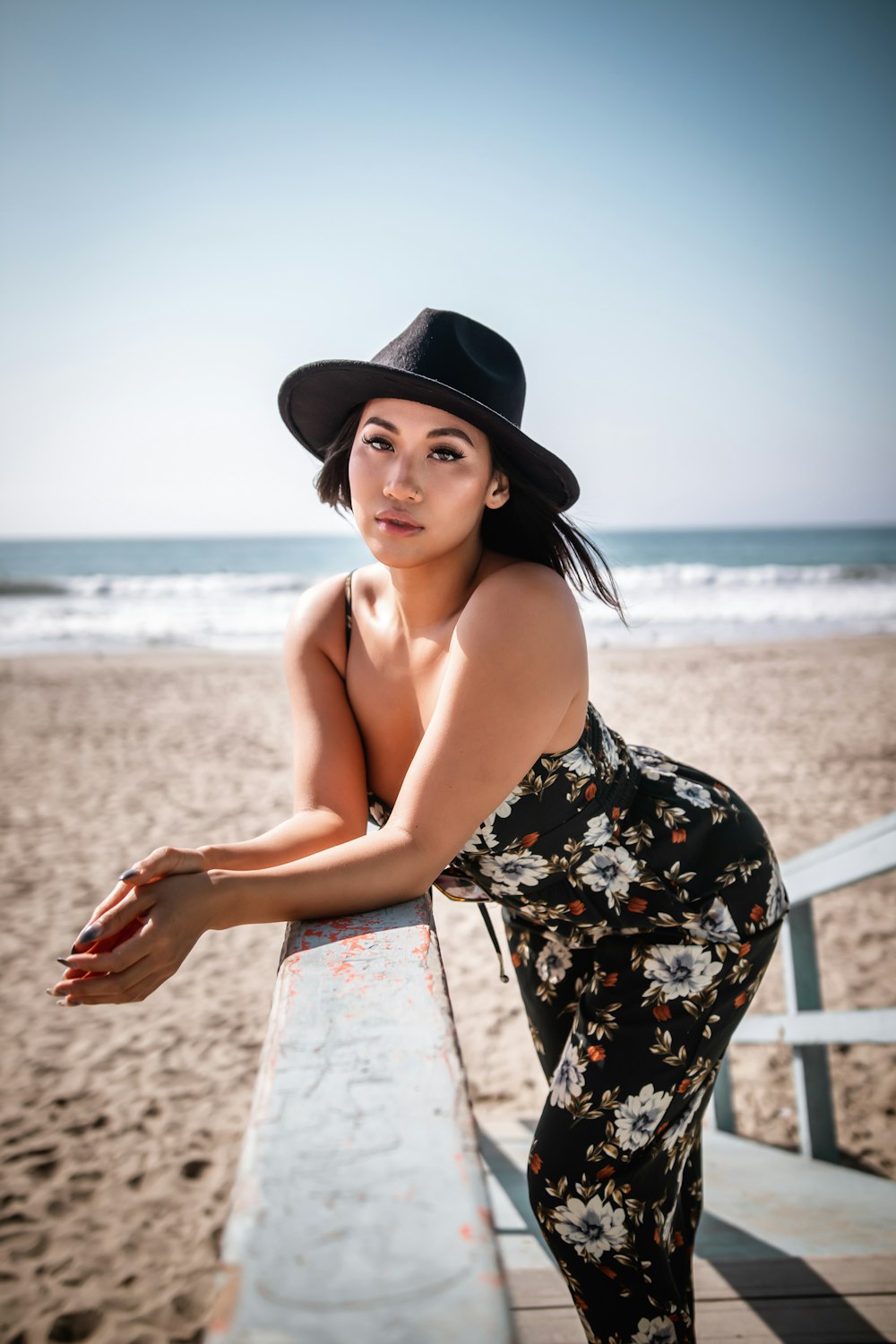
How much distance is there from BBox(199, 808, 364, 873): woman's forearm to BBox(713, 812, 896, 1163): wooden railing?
137 centimetres

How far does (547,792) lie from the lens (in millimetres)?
1609

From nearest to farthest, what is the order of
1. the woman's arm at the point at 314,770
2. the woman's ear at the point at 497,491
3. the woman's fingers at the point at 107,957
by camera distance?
the woman's fingers at the point at 107,957 → the woman's arm at the point at 314,770 → the woman's ear at the point at 497,491

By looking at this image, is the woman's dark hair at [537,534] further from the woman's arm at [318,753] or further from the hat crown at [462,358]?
the woman's arm at [318,753]

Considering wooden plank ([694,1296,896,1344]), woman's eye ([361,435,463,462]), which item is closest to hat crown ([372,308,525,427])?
woman's eye ([361,435,463,462])

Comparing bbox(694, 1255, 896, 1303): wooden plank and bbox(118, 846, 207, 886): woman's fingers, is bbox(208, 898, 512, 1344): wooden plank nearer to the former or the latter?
bbox(118, 846, 207, 886): woman's fingers

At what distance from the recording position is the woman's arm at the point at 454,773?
109 centimetres

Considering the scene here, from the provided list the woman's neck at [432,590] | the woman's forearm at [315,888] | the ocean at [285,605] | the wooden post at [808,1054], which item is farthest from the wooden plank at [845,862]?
the ocean at [285,605]

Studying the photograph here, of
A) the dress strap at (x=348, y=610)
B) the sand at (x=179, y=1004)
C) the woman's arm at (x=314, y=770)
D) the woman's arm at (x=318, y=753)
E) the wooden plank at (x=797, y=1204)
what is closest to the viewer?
the woman's arm at (x=314, y=770)

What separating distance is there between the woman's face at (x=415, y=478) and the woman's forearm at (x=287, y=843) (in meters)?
0.52

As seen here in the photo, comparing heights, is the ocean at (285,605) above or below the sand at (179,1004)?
below

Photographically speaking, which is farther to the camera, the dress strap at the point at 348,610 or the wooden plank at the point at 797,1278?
the wooden plank at the point at 797,1278

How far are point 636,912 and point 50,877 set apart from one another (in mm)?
6181

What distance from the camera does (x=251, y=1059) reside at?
452 centimetres

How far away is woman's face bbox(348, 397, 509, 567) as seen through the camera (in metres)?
1.63
